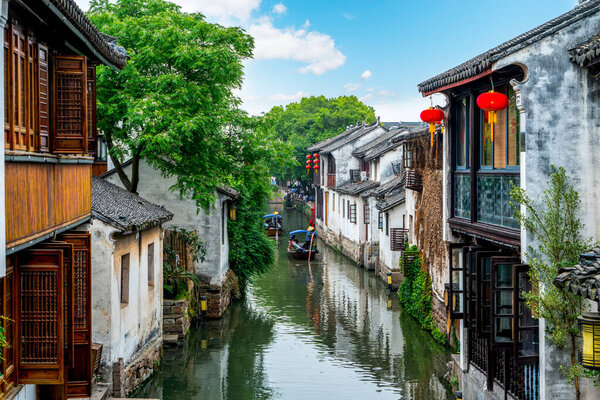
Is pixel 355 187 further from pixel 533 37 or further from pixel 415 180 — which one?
pixel 533 37

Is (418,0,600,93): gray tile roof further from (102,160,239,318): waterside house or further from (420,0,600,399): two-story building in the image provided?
(102,160,239,318): waterside house

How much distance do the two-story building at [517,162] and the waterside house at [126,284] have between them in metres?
6.70

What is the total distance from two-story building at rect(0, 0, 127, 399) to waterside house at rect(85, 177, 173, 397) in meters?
2.38

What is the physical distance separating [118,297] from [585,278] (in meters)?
10.1

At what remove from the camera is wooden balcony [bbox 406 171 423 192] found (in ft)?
75.4

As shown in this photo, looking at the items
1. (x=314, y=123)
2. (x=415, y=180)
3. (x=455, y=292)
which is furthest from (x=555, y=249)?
(x=314, y=123)

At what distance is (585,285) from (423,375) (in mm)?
11100

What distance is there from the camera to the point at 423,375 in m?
17.6

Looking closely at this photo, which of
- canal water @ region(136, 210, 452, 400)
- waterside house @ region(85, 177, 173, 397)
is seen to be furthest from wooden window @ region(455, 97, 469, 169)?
waterside house @ region(85, 177, 173, 397)

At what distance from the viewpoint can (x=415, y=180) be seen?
75.9 ft

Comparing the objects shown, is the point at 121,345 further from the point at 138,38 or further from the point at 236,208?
the point at 236,208

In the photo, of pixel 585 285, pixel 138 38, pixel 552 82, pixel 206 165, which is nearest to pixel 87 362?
pixel 585 285

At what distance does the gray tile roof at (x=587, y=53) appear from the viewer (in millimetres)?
9203

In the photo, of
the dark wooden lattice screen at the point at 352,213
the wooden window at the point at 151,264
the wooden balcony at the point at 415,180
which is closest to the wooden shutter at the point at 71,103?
the wooden window at the point at 151,264
